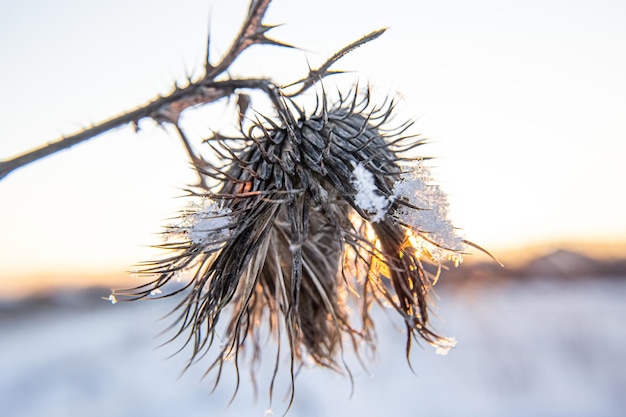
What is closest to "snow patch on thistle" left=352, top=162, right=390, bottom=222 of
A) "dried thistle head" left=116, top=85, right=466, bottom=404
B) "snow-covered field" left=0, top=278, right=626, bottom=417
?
"dried thistle head" left=116, top=85, right=466, bottom=404

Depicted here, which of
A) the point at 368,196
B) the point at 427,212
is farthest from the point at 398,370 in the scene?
the point at 368,196

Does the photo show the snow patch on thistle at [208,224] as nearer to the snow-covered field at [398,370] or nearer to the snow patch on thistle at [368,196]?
the snow patch on thistle at [368,196]

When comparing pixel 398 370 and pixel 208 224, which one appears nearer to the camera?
pixel 208 224

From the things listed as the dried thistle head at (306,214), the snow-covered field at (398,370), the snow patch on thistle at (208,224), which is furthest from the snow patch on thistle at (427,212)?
the snow-covered field at (398,370)

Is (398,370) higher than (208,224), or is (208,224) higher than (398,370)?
(208,224)

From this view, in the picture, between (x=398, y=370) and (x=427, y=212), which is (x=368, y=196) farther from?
(x=398, y=370)

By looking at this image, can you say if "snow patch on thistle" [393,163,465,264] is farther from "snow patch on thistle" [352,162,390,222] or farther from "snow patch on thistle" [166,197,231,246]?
"snow patch on thistle" [166,197,231,246]

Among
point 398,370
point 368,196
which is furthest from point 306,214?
point 398,370
